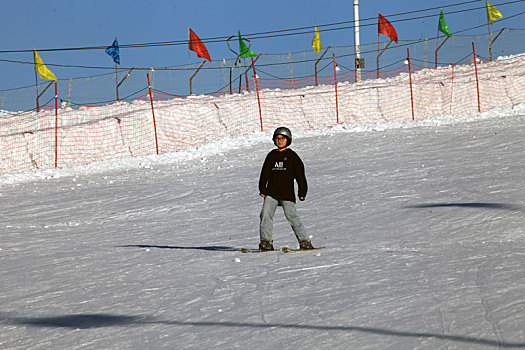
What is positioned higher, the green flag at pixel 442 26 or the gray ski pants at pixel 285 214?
the green flag at pixel 442 26

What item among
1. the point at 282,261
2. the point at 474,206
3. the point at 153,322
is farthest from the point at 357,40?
the point at 153,322

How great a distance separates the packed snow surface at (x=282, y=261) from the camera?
15.8ft

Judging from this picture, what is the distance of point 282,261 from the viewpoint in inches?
286

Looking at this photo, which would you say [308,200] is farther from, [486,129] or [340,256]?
[486,129]

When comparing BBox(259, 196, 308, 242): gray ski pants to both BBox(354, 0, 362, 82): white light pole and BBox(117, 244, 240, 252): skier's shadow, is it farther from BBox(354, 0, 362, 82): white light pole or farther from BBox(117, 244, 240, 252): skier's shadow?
BBox(354, 0, 362, 82): white light pole

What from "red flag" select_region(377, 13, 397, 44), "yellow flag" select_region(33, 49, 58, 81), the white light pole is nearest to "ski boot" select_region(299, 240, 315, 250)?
"yellow flag" select_region(33, 49, 58, 81)

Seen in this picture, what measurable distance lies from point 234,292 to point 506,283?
2277 mm

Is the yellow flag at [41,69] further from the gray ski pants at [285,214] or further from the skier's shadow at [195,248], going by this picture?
the gray ski pants at [285,214]

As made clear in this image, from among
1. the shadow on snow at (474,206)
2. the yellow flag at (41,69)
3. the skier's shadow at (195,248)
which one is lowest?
the skier's shadow at (195,248)

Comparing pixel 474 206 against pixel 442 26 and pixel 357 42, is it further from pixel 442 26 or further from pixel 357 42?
pixel 442 26

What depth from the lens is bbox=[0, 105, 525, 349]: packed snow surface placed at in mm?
4820

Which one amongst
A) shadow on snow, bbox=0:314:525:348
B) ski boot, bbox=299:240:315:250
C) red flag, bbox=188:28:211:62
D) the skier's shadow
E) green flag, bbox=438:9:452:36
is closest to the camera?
shadow on snow, bbox=0:314:525:348

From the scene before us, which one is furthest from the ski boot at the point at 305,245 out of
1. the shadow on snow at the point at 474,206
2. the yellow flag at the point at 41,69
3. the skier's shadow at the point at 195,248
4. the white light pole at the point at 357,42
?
the white light pole at the point at 357,42

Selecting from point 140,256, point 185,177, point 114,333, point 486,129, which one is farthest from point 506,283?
point 486,129
